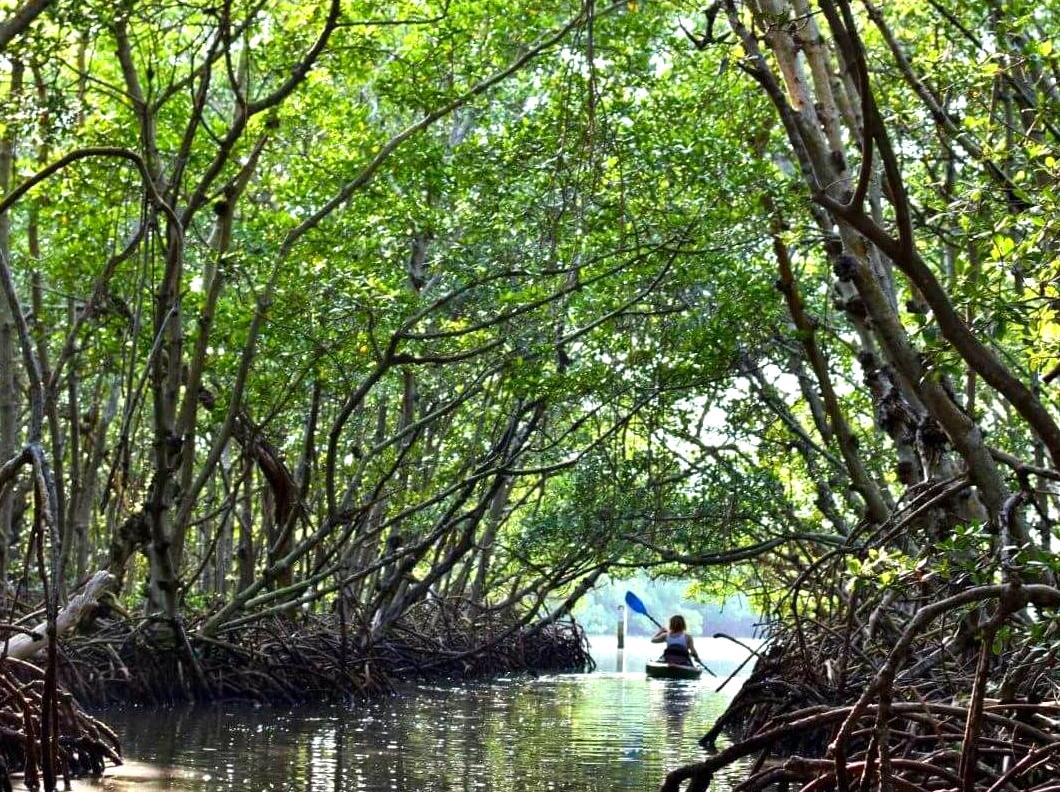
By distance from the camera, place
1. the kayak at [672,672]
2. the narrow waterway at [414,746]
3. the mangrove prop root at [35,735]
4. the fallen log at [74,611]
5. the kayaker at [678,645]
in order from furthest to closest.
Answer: the kayaker at [678,645] → the kayak at [672,672] → the narrow waterway at [414,746] → the fallen log at [74,611] → the mangrove prop root at [35,735]

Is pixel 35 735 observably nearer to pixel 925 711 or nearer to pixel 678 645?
pixel 925 711

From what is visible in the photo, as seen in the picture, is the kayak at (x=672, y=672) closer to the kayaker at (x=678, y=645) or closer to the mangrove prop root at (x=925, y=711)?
the kayaker at (x=678, y=645)

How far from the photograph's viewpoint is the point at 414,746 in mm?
9508

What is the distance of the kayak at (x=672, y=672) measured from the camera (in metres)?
20.1

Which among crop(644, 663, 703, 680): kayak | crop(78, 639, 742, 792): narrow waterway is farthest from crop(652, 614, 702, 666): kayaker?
crop(78, 639, 742, 792): narrow waterway

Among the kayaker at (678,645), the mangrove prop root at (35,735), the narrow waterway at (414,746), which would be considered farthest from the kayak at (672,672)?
the mangrove prop root at (35,735)

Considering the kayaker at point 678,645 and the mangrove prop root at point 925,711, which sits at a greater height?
the kayaker at point 678,645

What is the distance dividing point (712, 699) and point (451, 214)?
21.1 feet

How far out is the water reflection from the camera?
7.64 metres

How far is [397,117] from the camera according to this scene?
52.0ft

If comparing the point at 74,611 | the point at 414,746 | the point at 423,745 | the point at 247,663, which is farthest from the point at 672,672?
the point at 74,611

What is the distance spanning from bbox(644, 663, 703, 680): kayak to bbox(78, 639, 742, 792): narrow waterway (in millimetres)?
5320

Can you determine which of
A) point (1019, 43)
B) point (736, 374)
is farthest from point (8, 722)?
point (736, 374)

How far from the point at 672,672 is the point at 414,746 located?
1118 cm
